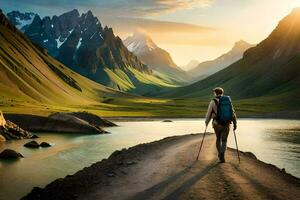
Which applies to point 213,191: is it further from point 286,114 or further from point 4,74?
point 4,74

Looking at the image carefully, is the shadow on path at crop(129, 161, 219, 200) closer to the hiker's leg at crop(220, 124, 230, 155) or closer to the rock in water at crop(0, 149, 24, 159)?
the hiker's leg at crop(220, 124, 230, 155)

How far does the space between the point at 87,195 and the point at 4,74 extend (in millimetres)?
186140

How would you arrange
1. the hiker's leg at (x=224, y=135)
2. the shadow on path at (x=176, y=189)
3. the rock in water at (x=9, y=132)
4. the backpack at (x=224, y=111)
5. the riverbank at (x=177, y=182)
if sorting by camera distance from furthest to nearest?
the rock in water at (x=9, y=132), the hiker's leg at (x=224, y=135), the backpack at (x=224, y=111), the riverbank at (x=177, y=182), the shadow on path at (x=176, y=189)

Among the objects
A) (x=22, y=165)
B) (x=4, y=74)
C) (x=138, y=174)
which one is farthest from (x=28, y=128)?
(x=4, y=74)

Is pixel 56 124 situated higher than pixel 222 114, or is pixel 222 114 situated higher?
pixel 222 114

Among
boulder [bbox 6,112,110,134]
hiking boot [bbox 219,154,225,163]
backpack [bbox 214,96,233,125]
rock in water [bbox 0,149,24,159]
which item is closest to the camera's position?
backpack [bbox 214,96,233,125]

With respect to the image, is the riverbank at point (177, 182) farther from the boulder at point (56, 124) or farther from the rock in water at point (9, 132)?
the boulder at point (56, 124)

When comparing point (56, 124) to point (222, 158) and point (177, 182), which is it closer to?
point (222, 158)

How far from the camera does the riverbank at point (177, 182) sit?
20062 mm

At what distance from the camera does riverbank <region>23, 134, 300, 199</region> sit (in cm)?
2006

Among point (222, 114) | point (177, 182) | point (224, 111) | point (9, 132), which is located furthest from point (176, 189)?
point (9, 132)

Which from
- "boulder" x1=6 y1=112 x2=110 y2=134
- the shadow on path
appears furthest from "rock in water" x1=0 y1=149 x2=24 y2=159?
"boulder" x1=6 y1=112 x2=110 y2=134

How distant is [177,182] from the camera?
22.1 meters

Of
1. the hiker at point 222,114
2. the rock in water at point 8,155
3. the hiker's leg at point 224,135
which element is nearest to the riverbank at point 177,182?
the hiker's leg at point 224,135
